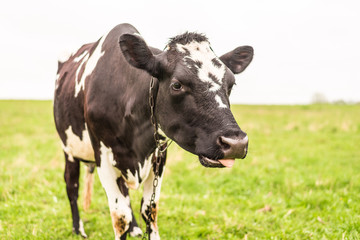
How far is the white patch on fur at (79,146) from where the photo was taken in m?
4.27

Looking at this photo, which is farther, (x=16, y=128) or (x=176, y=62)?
(x=16, y=128)

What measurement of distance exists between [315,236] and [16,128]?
15321mm

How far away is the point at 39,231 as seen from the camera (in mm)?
4820

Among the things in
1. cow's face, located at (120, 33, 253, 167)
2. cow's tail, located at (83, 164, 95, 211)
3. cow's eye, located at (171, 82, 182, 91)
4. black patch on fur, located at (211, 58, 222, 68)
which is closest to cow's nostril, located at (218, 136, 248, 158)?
cow's face, located at (120, 33, 253, 167)

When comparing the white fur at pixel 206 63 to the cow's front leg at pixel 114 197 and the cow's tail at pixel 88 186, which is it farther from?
the cow's tail at pixel 88 186

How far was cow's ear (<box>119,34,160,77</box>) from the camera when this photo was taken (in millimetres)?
3123

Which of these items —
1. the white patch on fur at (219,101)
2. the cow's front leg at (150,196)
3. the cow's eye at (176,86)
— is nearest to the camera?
the white patch on fur at (219,101)

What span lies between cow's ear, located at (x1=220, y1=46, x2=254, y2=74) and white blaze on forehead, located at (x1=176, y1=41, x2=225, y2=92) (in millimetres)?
526

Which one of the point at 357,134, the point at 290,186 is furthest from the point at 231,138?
the point at 357,134

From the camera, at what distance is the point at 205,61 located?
119 inches

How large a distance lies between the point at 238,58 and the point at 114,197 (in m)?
2.01

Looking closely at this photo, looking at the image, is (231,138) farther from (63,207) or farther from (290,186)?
(290,186)

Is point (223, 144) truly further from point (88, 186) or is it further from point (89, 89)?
point (88, 186)

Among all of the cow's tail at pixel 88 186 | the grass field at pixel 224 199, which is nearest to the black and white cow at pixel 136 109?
the cow's tail at pixel 88 186
